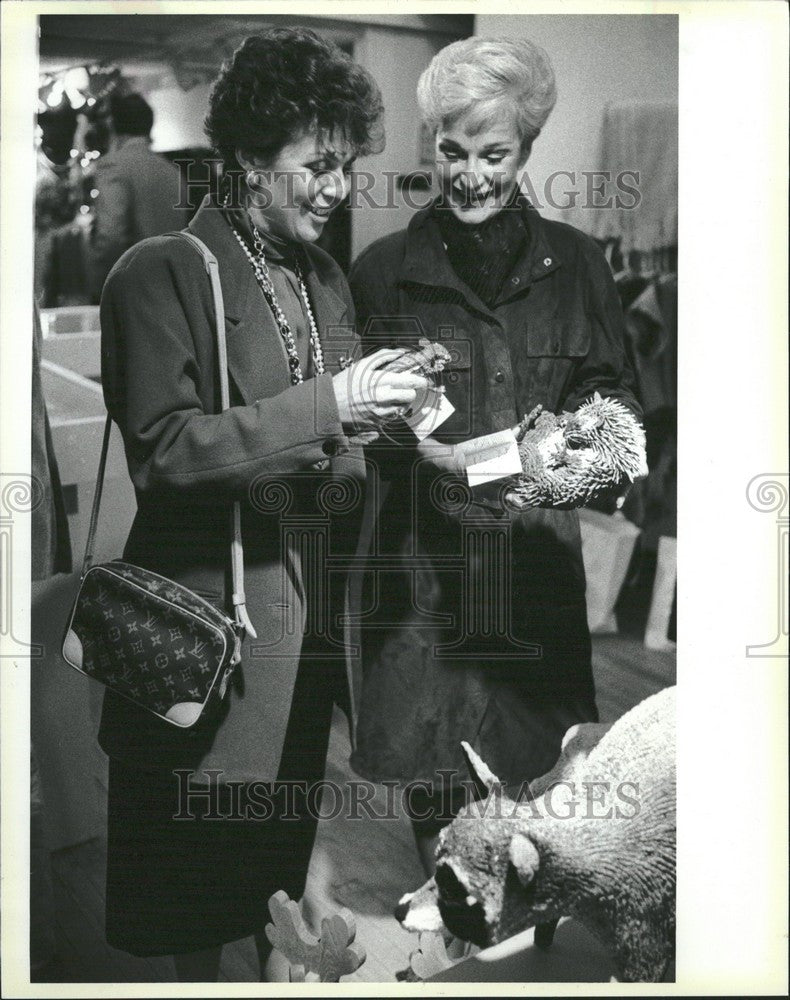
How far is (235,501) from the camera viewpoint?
8.50ft

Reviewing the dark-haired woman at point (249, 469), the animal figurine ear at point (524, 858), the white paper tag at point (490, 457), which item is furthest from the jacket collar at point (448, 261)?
the animal figurine ear at point (524, 858)

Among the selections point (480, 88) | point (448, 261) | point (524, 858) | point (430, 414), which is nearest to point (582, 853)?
point (524, 858)

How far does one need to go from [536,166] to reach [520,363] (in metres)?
0.44

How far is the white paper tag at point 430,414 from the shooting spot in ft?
8.64

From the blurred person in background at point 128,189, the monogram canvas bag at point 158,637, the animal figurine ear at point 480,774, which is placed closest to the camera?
the monogram canvas bag at point 158,637

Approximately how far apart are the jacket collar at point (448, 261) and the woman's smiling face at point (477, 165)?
0.07 meters

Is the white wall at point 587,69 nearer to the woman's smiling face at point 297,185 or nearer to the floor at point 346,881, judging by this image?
the woman's smiling face at point 297,185

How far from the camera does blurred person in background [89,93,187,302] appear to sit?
260 cm

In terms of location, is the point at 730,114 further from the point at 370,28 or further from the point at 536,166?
the point at 370,28

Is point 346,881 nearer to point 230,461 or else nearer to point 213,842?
point 213,842

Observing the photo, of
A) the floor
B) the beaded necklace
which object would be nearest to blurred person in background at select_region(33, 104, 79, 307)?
the beaded necklace

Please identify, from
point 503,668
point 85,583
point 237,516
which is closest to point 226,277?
point 237,516

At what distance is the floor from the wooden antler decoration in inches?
1.0

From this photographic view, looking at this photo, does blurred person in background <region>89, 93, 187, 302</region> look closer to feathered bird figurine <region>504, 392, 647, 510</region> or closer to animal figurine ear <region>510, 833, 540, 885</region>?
feathered bird figurine <region>504, 392, 647, 510</region>
